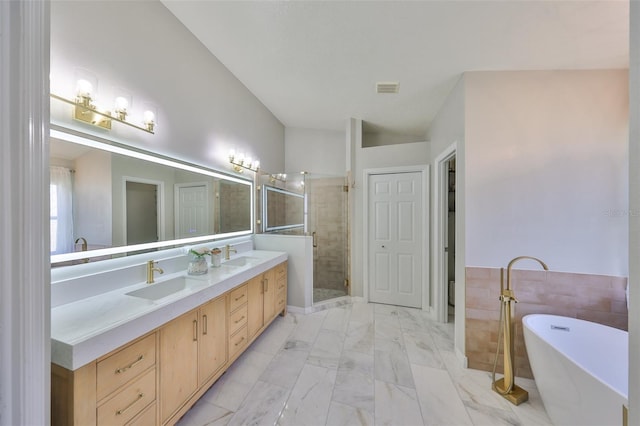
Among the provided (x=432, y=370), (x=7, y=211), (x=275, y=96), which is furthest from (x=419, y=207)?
(x=7, y=211)

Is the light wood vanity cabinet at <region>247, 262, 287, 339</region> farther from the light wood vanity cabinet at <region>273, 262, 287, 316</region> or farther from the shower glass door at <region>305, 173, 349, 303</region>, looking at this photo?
the shower glass door at <region>305, 173, 349, 303</region>

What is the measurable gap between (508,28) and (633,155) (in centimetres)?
169

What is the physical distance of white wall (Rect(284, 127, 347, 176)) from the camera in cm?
388

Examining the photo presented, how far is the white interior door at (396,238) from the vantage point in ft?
Result: 10.4

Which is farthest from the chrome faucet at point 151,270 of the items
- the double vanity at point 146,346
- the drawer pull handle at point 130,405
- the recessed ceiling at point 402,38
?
the recessed ceiling at point 402,38

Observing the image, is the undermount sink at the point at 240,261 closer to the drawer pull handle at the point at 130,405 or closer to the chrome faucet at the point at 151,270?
the chrome faucet at the point at 151,270

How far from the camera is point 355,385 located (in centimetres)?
179

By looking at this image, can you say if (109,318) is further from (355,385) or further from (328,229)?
(328,229)

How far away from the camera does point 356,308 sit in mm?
3170

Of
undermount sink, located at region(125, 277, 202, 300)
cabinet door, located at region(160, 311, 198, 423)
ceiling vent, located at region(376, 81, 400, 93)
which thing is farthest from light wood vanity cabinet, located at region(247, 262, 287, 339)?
ceiling vent, located at region(376, 81, 400, 93)

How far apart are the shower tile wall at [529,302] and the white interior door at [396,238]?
1.17 metres

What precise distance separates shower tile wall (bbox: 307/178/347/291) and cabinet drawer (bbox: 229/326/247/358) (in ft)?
5.06

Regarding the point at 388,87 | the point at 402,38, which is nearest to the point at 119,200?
the point at 402,38

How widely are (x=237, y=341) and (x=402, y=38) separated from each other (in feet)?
8.83
